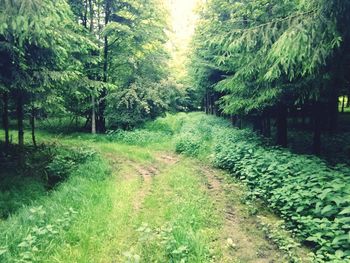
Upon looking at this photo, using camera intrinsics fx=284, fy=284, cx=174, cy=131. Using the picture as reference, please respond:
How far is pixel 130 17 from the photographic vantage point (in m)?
19.2

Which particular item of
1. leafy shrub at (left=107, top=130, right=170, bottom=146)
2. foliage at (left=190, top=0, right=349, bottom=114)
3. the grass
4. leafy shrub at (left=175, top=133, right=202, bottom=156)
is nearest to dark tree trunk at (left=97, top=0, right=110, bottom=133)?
leafy shrub at (left=107, top=130, right=170, bottom=146)

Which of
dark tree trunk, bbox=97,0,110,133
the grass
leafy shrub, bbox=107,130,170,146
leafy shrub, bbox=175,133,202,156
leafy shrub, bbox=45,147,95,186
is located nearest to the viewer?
the grass

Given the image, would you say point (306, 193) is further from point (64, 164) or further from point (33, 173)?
point (33, 173)

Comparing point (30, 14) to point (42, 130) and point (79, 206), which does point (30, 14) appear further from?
point (42, 130)

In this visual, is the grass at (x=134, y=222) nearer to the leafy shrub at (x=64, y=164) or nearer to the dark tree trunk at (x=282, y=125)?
the leafy shrub at (x=64, y=164)

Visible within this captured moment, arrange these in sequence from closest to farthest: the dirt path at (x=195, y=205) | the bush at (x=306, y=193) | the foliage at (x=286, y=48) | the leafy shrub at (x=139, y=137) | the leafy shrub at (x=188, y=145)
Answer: the bush at (x=306, y=193) → the dirt path at (x=195, y=205) → the foliage at (x=286, y=48) → the leafy shrub at (x=188, y=145) → the leafy shrub at (x=139, y=137)

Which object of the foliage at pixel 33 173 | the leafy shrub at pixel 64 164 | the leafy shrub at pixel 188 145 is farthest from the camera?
the leafy shrub at pixel 188 145

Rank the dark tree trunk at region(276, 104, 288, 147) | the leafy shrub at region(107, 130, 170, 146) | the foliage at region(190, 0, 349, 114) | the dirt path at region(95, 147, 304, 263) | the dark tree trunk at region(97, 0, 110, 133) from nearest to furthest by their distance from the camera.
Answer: the dirt path at region(95, 147, 304, 263) < the foliage at region(190, 0, 349, 114) < the dark tree trunk at region(276, 104, 288, 147) < the leafy shrub at region(107, 130, 170, 146) < the dark tree trunk at region(97, 0, 110, 133)

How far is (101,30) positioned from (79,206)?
14749 mm

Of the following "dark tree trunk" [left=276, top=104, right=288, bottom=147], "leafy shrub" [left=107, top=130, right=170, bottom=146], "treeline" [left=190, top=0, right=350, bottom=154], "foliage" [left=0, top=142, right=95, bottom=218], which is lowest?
"foliage" [left=0, top=142, right=95, bottom=218]

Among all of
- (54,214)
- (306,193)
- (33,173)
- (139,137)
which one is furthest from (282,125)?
(33,173)

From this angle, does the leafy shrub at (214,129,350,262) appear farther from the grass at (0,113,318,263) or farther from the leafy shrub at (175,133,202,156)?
the leafy shrub at (175,133,202,156)

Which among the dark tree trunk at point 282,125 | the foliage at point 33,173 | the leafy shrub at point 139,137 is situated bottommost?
the foliage at point 33,173

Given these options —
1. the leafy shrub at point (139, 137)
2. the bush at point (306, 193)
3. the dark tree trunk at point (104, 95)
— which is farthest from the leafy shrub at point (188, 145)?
the dark tree trunk at point (104, 95)
